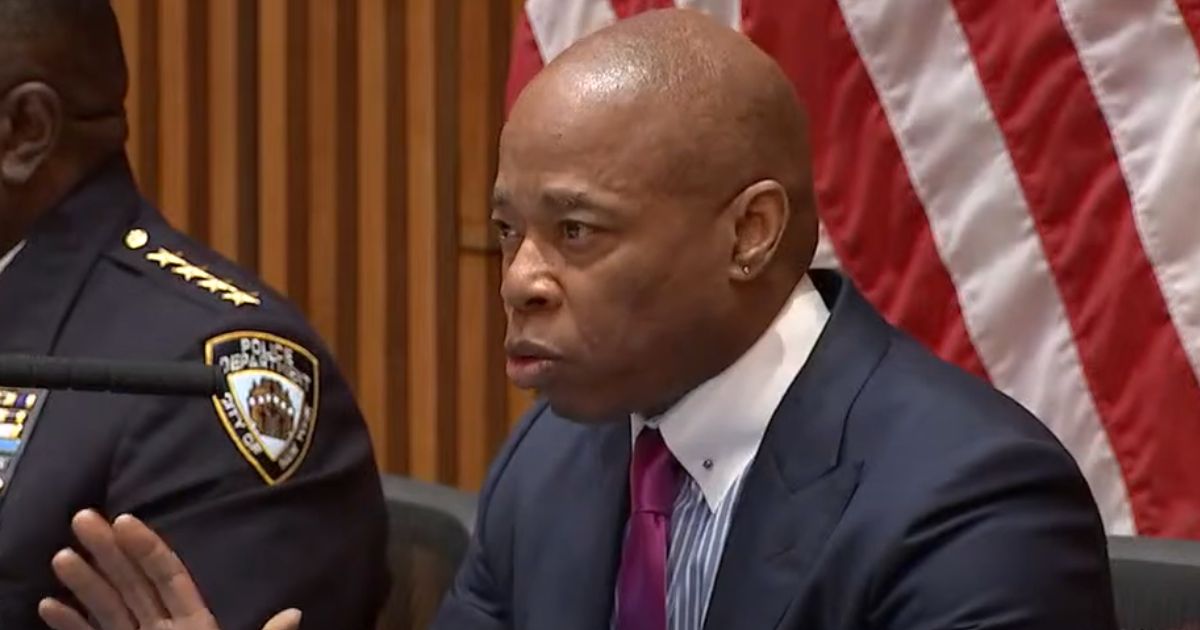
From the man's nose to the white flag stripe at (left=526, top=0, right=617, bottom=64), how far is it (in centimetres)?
112

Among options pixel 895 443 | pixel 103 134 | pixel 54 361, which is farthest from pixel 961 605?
pixel 103 134

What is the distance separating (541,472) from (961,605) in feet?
1.43

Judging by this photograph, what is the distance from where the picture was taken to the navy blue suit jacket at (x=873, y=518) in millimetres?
1340

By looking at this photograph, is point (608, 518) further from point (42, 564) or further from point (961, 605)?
point (42, 564)

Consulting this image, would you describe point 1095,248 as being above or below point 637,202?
below

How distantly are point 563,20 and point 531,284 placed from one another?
3.90ft

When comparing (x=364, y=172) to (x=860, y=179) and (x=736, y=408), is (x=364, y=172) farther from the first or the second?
(x=736, y=408)

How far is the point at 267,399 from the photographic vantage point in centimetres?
194

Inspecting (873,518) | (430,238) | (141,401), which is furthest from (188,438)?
(430,238)

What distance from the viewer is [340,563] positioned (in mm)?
1970

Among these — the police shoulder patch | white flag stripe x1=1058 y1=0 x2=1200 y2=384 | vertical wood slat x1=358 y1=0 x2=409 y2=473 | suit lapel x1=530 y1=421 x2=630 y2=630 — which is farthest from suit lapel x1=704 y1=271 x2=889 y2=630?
vertical wood slat x1=358 y1=0 x2=409 y2=473

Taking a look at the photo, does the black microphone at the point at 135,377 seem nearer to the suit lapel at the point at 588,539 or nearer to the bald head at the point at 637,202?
the bald head at the point at 637,202

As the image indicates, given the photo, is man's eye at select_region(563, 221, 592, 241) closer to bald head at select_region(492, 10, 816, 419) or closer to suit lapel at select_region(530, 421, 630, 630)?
bald head at select_region(492, 10, 816, 419)

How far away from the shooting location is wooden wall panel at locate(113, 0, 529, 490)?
293 cm
